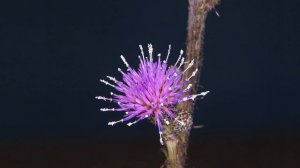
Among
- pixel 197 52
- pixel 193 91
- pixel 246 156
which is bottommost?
pixel 246 156

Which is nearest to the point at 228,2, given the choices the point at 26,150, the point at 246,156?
the point at 246,156

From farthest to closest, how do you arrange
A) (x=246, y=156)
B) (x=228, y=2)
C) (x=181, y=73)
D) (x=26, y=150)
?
1. (x=26, y=150)
2. (x=246, y=156)
3. (x=228, y=2)
4. (x=181, y=73)

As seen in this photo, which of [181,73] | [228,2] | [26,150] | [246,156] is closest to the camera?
[181,73]

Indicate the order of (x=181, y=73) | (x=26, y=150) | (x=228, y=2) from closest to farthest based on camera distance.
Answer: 1. (x=181, y=73)
2. (x=228, y=2)
3. (x=26, y=150)

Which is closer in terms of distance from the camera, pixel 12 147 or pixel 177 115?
pixel 177 115

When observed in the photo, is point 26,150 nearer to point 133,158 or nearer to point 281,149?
point 133,158

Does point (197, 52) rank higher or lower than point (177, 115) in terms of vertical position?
higher

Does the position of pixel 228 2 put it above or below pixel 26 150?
above

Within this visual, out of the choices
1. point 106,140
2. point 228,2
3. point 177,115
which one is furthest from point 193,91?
point 106,140

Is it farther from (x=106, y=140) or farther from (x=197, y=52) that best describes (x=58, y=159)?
(x=197, y=52)
